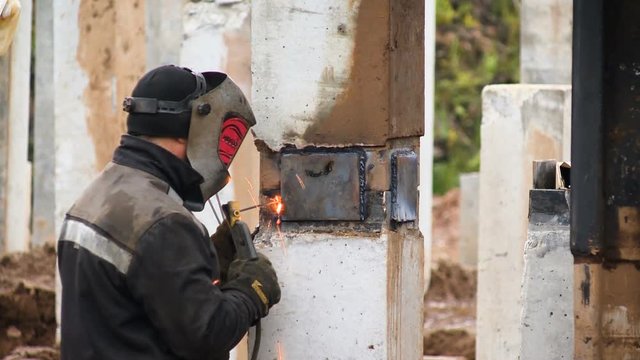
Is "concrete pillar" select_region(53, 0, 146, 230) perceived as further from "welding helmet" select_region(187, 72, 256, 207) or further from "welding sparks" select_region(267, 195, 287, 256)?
"welding helmet" select_region(187, 72, 256, 207)

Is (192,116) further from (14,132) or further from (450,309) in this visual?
(450,309)

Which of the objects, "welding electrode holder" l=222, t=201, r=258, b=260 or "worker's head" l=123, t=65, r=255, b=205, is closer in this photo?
"worker's head" l=123, t=65, r=255, b=205

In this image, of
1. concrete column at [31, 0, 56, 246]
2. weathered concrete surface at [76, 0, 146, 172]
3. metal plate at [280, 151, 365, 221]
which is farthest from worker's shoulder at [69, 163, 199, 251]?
concrete column at [31, 0, 56, 246]

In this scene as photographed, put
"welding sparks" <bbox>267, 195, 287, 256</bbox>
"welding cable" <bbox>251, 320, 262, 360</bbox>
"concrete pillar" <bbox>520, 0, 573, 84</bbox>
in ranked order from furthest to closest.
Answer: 1. "concrete pillar" <bbox>520, 0, 573, 84</bbox>
2. "welding sparks" <bbox>267, 195, 287, 256</bbox>
3. "welding cable" <bbox>251, 320, 262, 360</bbox>

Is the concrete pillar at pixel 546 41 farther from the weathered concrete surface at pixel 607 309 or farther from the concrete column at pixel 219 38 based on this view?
the weathered concrete surface at pixel 607 309

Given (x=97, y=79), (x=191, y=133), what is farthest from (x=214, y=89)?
(x=97, y=79)

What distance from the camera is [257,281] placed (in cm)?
457

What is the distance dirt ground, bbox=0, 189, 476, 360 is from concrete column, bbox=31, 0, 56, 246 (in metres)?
0.87

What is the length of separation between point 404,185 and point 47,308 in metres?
6.95

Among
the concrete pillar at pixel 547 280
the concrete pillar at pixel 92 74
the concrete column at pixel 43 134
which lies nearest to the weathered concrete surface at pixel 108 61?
the concrete pillar at pixel 92 74

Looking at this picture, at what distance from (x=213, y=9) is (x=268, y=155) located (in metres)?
3.09

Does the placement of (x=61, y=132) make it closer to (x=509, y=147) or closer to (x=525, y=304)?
(x=509, y=147)

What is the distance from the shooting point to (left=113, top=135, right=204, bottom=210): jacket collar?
4414 millimetres

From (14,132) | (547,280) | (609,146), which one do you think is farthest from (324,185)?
(14,132)
